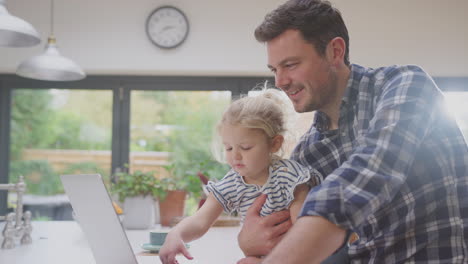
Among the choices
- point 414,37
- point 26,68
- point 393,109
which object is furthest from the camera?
point 414,37

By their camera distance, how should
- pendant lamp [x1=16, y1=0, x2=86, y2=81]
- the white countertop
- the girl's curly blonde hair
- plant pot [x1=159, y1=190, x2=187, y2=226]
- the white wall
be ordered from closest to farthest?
the girl's curly blonde hair → the white countertop → pendant lamp [x1=16, y1=0, x2=86, y2=81] → plant pot [x1=159, y1=190, x2=187, y2=226] → the white wall

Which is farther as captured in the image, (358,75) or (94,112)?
(94,112)

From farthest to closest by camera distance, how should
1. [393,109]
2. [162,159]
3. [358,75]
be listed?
[162,159]
[358,75]
[393,109]

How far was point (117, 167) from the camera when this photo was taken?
4.35 meters

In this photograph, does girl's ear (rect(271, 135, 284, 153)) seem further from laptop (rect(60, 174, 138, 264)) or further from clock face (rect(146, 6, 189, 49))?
clock face (rect(146, 6, 189, 49))

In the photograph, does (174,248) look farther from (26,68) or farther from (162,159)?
(162,159)

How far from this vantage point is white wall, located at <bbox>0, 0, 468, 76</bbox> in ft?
13.5

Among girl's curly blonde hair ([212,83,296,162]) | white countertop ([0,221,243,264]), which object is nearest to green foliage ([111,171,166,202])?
white countertop ([0,221,243,264])

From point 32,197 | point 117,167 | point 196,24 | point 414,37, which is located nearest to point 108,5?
point 196,24

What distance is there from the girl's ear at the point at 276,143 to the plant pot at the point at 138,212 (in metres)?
1.72

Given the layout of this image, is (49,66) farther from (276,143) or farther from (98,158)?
(276,143)

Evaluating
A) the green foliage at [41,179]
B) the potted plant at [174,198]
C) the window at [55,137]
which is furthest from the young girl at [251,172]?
the green foliage at [41,179]

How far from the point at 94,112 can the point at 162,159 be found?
0.71 m

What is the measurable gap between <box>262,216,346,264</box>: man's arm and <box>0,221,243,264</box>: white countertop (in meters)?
0.94
